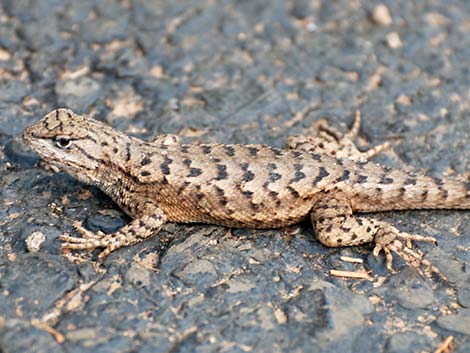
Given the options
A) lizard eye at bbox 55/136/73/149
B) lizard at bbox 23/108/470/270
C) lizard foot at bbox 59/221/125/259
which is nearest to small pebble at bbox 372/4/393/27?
lizard at bbox 23/108/470/270

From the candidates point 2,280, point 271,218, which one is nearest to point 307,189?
point 271,218

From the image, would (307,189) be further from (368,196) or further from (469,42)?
(469,42)

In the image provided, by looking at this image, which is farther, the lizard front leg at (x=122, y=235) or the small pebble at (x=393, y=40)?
the small pebble at (x=393, y=40)

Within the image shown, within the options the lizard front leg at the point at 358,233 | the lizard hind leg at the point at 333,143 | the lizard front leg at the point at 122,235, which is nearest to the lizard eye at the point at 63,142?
the lizard front leg at the point at 122,235

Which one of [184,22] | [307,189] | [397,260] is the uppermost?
[184,22]

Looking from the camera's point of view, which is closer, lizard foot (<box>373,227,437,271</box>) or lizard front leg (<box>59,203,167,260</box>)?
lizard front leg (<box>59,203,167,260</box>)

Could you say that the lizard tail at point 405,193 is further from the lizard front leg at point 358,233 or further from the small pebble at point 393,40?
the small pebble at point 393,40

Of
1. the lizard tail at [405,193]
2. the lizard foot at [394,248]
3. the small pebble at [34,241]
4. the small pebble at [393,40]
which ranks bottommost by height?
the lizard foot at [394,248]

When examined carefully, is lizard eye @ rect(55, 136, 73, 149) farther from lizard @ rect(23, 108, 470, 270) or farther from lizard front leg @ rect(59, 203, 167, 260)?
lizard front leg @ rect(59, 203, 167, 260)

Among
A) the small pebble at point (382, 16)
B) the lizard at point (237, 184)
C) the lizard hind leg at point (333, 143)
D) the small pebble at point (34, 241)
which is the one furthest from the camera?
the small pebble at point (382, 16)
